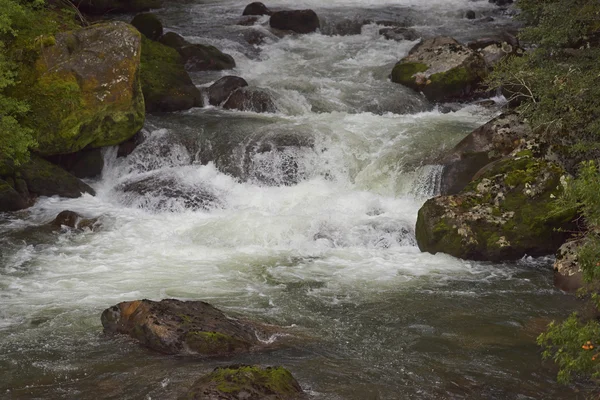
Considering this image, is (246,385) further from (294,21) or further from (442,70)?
(294,21)

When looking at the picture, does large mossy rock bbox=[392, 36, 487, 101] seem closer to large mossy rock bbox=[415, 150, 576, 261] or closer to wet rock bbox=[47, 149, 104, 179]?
large mossy rock bbox=[415, 150, 576, 261]

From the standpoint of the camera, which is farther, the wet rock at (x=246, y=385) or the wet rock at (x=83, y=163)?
the wet rock at (x=83, y=163)

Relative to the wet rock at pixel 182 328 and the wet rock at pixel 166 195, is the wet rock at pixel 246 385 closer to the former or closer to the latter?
the wet rock at pixel 182 328

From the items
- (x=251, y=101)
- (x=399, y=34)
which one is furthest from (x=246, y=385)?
(x=399, y=34)

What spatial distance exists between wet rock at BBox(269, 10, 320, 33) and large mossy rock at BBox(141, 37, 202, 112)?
21.5 ft

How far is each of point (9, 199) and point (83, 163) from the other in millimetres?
2380

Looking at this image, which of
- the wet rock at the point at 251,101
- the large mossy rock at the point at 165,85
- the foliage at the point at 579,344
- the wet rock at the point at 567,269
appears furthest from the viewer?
the wet rock at the point at 251,101

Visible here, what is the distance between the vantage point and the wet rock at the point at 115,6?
2827 cm

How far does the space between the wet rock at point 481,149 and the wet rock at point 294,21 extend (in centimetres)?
1240

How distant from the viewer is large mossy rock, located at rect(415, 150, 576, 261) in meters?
14.1

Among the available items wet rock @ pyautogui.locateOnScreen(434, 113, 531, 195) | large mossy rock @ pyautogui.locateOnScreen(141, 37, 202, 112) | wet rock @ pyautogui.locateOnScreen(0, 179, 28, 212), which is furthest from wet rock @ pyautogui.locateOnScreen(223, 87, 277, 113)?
wet rock @ pyautogui.locateOnScreen(0, 179, 28, 212)

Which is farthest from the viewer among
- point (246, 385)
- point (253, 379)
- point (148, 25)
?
point (148, 25)

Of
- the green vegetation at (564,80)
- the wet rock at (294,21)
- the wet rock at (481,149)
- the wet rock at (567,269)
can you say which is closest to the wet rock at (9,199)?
the wet rock at (481,149)

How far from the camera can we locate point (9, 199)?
1638 cm
